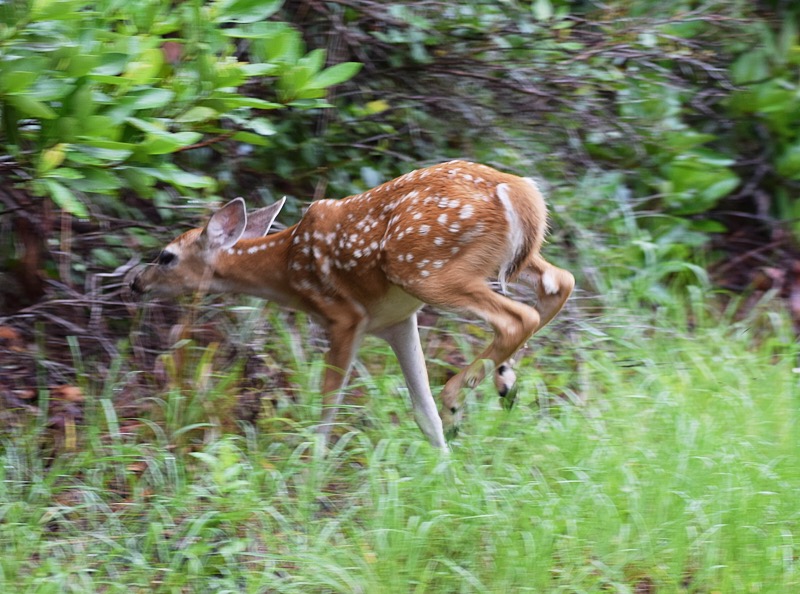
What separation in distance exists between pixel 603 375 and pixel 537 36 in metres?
2.25

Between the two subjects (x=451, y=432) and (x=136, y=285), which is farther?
(x=136, y=285)

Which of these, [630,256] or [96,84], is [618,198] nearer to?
[630,256]

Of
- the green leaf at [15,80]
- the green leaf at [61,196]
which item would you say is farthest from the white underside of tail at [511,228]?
the green leaf at [15,80]

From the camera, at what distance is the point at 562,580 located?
12.6 ft

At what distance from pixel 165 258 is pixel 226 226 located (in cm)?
40

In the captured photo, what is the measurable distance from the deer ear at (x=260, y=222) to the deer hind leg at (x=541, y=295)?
1.47 m

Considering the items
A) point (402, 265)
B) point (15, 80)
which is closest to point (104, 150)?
point (15, 80)

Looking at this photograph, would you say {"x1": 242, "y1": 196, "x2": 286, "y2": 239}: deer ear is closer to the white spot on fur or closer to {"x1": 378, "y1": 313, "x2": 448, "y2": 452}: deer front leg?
{"x1": 378, "y1": 313, "x2": 448, "y2": 452}: deer front leg

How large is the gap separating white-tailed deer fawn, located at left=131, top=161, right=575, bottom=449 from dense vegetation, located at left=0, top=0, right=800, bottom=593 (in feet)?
0.90

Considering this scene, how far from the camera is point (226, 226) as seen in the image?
18.0 ft

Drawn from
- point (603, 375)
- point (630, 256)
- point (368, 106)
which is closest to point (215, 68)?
point (368, 106)

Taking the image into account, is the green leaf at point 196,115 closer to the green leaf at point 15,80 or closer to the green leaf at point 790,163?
the green leaf at point 15,80

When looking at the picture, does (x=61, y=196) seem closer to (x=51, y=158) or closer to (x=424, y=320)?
(x=51, y=158)

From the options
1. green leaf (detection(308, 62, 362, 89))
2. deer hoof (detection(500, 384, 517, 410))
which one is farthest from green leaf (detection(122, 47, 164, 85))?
deer hoof (detection(500, 384, 517, 410))
